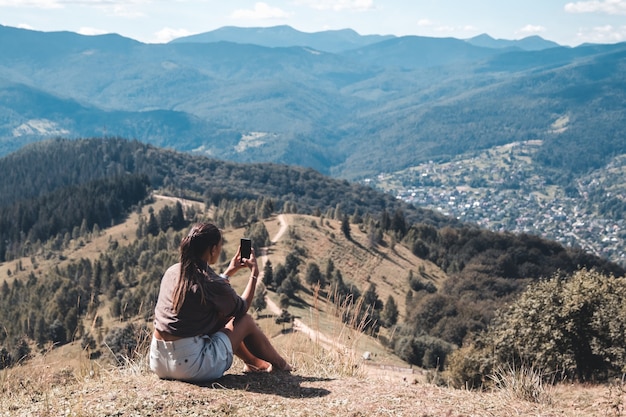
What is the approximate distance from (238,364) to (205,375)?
1876mm

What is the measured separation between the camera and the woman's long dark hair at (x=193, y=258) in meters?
7.45

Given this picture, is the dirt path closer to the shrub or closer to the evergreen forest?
the evergreen forest

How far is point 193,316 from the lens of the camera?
296 inches

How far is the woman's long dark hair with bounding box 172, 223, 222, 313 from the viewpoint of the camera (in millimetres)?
7453

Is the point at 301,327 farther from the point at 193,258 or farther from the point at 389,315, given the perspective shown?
the point at 389,315

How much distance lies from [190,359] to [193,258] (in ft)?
4.30

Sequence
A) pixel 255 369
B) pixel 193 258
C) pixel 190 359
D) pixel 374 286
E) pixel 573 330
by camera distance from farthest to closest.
Answer: pixel 374 286, pixel 573 330, pixel 255 369, pixel 193 258, pixel 190 359

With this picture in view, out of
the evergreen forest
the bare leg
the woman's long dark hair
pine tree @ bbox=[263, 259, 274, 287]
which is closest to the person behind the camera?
the woman's long dark hair

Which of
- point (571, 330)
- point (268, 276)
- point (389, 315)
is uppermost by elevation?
point (571, 330)

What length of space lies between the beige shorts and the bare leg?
1.29ft

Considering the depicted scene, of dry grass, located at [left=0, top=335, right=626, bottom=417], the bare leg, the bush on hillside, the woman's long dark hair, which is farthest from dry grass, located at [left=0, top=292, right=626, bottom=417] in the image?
the bush on hillside

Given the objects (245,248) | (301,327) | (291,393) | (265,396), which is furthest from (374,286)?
(265,396)

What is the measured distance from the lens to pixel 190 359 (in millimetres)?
7438

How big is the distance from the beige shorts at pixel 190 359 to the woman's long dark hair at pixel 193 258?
19.7 inches
